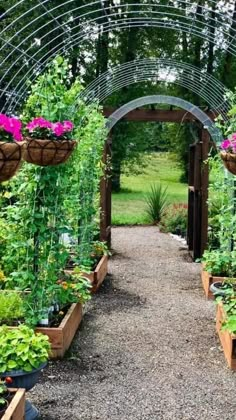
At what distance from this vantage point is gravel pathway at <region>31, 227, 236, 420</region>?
3283 mm

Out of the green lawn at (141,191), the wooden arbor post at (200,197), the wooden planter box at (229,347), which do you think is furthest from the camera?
the green lawn at (141,191)

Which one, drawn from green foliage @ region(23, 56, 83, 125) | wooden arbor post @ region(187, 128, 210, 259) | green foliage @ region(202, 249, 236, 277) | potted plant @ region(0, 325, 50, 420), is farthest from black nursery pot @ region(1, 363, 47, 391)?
wooden arbor post @ region(187, 128, 210, 259)

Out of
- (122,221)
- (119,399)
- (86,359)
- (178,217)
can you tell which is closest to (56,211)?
(86,359)

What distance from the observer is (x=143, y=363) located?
4086 mm

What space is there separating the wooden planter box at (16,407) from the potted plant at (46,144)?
134cm

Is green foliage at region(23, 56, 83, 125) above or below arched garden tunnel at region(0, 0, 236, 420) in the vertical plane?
above

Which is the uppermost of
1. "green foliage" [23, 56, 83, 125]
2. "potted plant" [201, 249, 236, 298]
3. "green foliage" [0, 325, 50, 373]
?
"green foliage" [23, 56, 83, 125]

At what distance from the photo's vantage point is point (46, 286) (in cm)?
425

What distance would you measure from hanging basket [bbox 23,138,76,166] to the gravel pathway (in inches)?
59.0

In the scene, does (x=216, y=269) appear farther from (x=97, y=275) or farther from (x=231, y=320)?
(x=231, y=320)

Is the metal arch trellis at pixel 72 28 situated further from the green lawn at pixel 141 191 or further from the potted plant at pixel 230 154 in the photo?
the green lawn at pixel 141 191

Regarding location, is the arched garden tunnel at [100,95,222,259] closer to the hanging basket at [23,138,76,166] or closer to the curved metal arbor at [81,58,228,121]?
the curved metal arbor at [81,58,228,121]

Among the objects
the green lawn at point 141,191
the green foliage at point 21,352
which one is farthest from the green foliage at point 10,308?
the green lawn at point 141,191

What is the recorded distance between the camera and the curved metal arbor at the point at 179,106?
7445 mm
